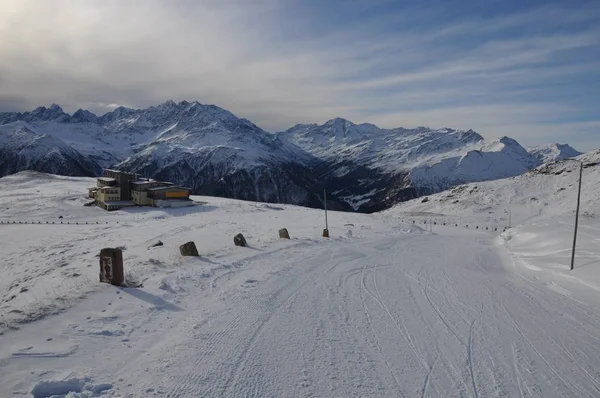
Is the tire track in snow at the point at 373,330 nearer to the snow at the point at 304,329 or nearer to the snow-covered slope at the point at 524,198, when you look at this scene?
the snow at the point at 304,329

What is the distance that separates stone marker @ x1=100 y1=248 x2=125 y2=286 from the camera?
12.2 meters

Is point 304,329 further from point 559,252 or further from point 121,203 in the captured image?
point 121,203

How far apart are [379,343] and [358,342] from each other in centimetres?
50

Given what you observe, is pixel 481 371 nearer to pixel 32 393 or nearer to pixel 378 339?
pixel 378 339

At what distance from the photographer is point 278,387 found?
7016 mm

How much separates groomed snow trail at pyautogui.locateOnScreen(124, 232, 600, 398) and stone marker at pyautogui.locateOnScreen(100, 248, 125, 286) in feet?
12.6

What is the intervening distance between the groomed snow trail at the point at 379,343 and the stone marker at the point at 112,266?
3836mm

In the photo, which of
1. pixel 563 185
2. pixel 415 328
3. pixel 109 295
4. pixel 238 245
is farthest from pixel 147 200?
pixel 563 185

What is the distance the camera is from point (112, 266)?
40.3 feet

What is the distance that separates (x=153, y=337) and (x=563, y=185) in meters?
146

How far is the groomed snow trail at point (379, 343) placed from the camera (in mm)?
7270

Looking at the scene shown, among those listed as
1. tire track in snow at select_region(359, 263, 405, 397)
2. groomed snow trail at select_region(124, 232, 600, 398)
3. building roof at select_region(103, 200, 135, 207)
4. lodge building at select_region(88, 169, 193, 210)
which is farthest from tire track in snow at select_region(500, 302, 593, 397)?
building roof at select_region(103, 200, 135, 207)

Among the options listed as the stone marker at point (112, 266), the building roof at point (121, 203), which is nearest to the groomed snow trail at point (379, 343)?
the stone marker at point (112, 266)

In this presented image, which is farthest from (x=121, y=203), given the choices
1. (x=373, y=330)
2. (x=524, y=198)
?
(x=524, y=198)
